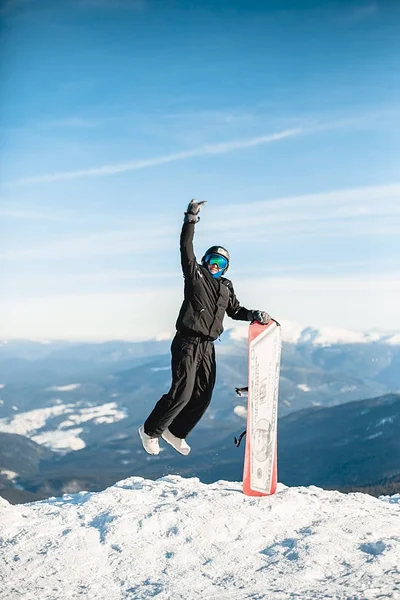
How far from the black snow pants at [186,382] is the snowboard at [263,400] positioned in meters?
0.74

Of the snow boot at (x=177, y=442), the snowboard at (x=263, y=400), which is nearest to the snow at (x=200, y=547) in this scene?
the snowboard at (x=263, y=400)

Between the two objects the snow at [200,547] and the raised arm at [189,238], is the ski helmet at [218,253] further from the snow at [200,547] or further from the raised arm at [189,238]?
the snow at [200,547]

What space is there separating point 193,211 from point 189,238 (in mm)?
424

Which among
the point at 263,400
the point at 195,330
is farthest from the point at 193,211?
the point at 263,400

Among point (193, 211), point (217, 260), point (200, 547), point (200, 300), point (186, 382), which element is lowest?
point (200, 547)

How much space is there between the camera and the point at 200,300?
33.0ft

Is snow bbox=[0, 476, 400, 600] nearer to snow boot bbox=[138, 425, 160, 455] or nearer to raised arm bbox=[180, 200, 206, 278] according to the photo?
snow boot bbox=[138, 425, 160, 455]

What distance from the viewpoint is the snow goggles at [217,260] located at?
10.4m

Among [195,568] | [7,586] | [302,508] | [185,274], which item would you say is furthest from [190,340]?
[7,586]

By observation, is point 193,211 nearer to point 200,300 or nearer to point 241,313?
point 200,300

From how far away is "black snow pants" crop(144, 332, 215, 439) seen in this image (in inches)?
396

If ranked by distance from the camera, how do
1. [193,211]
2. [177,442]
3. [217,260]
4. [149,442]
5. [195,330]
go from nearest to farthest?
[193,211], [195,330], [217,260], [149,442], [177,442]

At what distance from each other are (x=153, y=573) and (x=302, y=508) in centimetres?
274

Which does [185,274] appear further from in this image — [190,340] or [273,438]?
[273,438]
